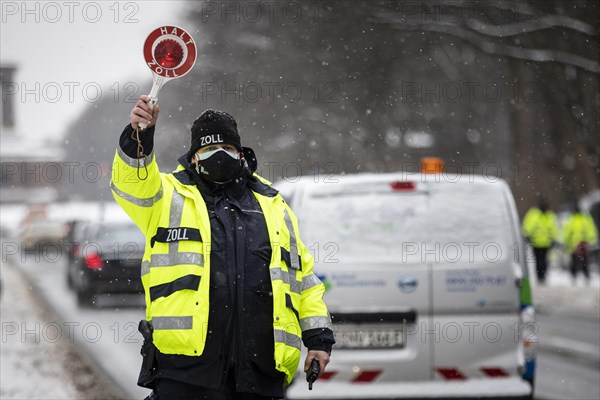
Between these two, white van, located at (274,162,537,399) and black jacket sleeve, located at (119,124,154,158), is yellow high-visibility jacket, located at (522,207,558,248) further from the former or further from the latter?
black jacket sleeve, located at (119,124,154,158)

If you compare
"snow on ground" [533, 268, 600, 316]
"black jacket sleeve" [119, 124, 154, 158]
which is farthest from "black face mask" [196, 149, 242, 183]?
"snow on ground" [533, 268, 600, 316]

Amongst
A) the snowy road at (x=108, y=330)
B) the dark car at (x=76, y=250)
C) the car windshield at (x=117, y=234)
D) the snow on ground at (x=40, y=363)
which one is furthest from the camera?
the dark car at (x=76, y=250)

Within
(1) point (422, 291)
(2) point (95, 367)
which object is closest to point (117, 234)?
(2) point (95, 367)

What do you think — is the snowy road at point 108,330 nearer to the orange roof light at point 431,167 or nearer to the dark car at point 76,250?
the dark car at point 76,250

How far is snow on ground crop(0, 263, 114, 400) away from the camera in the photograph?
8477mm

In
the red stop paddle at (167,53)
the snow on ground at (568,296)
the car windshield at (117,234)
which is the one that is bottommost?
the snow on ground at (568,296)

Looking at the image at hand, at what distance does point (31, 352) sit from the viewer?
11.7 metres

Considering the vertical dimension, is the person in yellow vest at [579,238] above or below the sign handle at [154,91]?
below

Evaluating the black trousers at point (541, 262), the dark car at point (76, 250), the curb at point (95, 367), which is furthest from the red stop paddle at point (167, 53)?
the black trousers at point (541, 262)

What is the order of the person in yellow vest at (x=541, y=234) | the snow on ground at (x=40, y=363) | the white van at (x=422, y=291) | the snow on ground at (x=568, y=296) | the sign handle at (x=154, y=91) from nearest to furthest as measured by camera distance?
the sign handle at (x=154, y=91) → the white van at (x=422, y=291) → the snow on ground at (x=40, y=363) → the snow on ground at (x=568, y=296) → the person in yellow vest at (x=541, y=234)

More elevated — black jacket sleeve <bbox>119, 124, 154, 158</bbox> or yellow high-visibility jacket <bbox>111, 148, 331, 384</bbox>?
black jacket sleeve <bbox>119, 124, 154, 158</bbox>

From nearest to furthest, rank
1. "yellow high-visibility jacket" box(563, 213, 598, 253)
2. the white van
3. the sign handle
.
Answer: the sign handle
the white van
"yellow high-visibility jacket" box(563, 213, 598, 253)

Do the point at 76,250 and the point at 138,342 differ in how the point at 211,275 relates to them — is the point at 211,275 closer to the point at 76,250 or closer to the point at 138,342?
the point at 138,342

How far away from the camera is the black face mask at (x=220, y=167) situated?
14.1 feet
